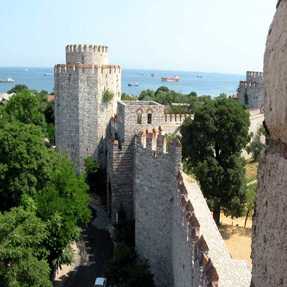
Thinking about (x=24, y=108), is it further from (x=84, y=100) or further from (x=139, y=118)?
(x=139, y=118)

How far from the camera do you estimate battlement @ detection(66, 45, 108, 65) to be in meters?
21.3

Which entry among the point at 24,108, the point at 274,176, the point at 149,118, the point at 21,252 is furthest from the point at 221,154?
the point at 274,176

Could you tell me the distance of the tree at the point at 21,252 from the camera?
1257 cm

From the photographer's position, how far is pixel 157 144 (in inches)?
514

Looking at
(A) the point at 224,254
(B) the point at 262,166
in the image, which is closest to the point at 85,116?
(A) the point at 224,254

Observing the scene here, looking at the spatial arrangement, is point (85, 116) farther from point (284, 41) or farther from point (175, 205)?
point (284, 41)

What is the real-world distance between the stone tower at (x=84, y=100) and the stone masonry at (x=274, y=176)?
1915cm

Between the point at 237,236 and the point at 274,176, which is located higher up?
the point at 274,176

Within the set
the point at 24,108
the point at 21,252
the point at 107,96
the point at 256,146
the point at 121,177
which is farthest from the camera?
the point at 256,146

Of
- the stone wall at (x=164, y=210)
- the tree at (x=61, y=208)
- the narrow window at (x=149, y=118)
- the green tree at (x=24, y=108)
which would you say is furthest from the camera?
the green tree at (x=24, y=108)

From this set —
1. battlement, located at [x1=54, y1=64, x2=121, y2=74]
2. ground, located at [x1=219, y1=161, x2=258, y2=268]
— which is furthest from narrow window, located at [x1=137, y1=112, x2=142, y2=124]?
ground, located at [x1=219, y1=161, x2=258, y2=268]

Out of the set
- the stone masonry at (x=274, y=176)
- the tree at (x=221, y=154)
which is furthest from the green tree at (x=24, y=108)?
the stone masonry at (x=274, y=176)

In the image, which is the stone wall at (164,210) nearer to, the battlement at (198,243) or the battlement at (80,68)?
the battlement at (198,243)

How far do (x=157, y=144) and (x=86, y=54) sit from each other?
9457mm
